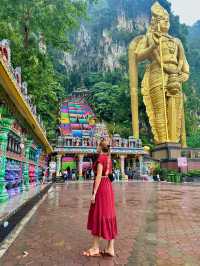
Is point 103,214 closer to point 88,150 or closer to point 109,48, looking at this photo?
point 88,150

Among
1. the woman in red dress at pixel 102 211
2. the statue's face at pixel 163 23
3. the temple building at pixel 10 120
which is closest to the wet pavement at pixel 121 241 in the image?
the woman in red dress at pixel 102 211

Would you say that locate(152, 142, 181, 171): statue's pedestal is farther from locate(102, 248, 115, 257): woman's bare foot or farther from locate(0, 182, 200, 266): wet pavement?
locate(102, 248, 115, 257): woman's bare foot

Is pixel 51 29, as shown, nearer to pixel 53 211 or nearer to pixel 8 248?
pixel 53 211

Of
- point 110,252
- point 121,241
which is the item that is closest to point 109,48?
point 121,241

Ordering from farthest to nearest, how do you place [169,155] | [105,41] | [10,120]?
[105,41] < [169,155] < [10,120]

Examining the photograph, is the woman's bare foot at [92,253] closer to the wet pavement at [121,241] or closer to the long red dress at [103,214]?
the wet pavement at [121,241]

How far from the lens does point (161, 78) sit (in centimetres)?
3097

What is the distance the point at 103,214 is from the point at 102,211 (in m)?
0.03

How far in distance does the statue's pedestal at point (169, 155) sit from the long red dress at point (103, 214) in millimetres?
25515

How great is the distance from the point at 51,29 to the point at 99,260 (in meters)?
10.6

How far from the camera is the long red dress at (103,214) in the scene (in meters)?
3.20

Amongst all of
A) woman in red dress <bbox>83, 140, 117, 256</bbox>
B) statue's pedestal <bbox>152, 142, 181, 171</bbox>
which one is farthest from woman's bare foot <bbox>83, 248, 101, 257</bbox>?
statue's pedestal <bbox>152, 142, 181, 171</bbox>

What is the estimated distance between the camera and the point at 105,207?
3232 millimetres

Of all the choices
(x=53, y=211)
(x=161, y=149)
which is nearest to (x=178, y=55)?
(x=161, y=149)
